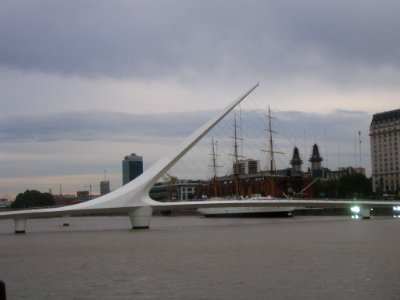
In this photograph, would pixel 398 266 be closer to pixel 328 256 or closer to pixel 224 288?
pixel 328 256

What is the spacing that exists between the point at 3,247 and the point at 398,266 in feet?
57.8

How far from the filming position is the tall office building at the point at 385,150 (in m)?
98.2

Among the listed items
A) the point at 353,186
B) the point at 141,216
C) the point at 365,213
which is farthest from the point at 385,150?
the point at 141,216

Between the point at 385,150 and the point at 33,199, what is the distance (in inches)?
2399

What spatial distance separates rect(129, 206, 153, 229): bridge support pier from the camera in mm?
41469

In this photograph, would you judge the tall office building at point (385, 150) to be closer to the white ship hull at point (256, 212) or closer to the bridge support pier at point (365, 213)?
the white ship hull at point (256, 212)

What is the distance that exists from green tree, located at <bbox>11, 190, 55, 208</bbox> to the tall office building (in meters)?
56.0

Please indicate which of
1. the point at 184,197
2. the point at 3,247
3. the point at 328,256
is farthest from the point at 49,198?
the point at 328,256

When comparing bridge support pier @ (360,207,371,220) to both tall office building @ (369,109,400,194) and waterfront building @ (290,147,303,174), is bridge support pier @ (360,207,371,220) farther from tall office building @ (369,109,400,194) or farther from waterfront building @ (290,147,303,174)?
waterfront building @ (290,147,303,174)

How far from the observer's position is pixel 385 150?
3976 inches

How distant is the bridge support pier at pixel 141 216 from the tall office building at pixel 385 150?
197 feet

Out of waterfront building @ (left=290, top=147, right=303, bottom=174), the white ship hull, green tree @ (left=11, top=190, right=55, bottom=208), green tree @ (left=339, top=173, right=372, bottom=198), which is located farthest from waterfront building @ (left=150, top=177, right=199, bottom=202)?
the white ship hull

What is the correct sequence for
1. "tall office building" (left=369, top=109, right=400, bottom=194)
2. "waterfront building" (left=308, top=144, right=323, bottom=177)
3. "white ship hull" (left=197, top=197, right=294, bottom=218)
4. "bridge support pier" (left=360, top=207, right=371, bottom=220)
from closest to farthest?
"bridge support pier" (left=360, top=207, right=371, bottom=220)
"white ship hull" (left=197, top=197, right=294, bottom=218)
"tall office building" (left=369, top=109, right=400, bottom=194)
"waterfront building" (left=308, top=144, right=323, bottom=177)

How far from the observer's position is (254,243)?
26859 millimetres
